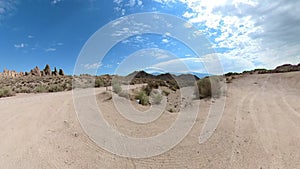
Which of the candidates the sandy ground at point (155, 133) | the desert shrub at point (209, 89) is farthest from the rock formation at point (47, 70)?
the sandy ground at point (155, 133)

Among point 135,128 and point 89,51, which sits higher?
point 89,51

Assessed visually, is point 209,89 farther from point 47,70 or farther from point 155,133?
point 47,70

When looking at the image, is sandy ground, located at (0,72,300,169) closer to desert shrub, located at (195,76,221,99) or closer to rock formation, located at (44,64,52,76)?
desert shrub, located at (195,76,221,99)

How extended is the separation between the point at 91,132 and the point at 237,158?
4203mm

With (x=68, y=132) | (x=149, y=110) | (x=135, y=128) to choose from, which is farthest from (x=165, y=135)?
(x=149, y=110)

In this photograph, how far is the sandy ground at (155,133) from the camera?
199 inches

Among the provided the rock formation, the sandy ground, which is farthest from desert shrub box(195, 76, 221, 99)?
the rock formation

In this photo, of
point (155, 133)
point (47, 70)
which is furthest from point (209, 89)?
point (47, 70)

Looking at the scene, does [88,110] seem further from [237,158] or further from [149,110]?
[237,158]

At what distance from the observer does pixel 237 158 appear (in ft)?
16.9

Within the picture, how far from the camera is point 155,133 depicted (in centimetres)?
724

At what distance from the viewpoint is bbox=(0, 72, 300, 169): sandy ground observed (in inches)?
199

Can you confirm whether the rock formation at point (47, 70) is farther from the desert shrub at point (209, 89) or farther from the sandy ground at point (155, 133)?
the sandy ground at point (155, 133)

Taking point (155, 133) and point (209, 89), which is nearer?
point (155, 133)
